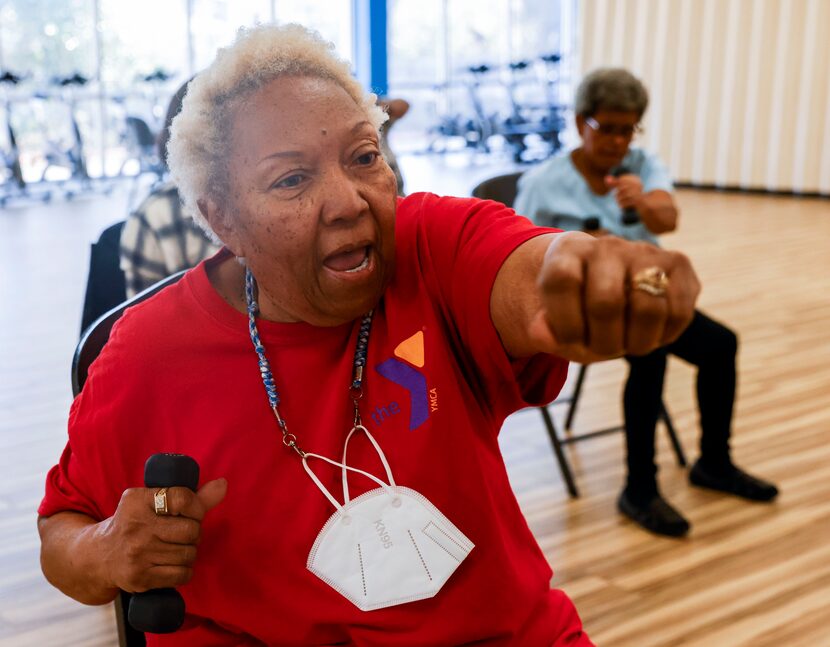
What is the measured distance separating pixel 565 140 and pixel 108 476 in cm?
1344

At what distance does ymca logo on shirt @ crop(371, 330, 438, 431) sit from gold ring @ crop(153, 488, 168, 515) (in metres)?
0.25

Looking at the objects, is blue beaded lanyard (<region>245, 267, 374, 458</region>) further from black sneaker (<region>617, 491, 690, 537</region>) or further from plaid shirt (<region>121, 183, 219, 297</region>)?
black sneaker (<region>617, 491, 690, 537</region>)

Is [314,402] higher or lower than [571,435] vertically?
higher

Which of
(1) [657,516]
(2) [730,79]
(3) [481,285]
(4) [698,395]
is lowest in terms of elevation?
(1) [657,516]

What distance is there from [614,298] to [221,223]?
62 centimetres

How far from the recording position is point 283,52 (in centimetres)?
113

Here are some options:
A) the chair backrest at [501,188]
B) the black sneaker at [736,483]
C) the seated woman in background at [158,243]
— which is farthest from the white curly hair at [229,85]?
the black sneaker at [736,483]

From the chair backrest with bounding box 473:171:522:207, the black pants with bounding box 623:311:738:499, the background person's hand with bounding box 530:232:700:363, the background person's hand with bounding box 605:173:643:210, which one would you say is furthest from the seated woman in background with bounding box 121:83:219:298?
the background person's hand with bounding box 530:232:700:363

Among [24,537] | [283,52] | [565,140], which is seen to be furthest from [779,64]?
[283,52]

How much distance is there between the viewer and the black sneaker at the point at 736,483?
302 cm

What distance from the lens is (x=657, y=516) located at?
285 centimetres

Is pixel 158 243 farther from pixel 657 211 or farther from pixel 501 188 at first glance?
pixel 657 211

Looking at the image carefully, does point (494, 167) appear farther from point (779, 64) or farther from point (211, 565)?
point (211, 565)

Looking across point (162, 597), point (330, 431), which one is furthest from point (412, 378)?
point (162, 597)
